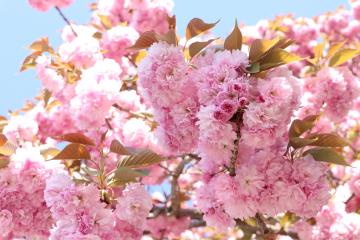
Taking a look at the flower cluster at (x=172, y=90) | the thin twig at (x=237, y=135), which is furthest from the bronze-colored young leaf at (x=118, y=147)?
the thin twig at (x=237, y=135)

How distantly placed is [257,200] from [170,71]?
553mm

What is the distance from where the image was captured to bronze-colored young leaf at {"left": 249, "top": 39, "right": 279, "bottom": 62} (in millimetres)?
1777

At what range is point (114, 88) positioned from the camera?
9.41ft

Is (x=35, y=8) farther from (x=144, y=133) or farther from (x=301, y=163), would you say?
(x=301, y=163)

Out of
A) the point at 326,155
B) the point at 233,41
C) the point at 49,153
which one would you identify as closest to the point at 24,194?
the point at 49,153

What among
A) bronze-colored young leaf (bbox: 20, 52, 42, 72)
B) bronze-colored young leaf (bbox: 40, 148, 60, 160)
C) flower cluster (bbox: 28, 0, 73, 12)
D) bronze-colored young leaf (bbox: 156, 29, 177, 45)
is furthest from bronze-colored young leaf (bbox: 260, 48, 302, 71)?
flower cluster (bbox: 28, 0, 73, 12)

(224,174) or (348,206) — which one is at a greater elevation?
(224,174)

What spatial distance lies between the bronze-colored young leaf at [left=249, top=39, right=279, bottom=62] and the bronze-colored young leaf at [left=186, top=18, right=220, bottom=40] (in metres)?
0.21

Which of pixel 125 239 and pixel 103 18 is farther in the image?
pixel 103 18

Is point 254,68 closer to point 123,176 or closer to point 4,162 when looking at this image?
point 123,176

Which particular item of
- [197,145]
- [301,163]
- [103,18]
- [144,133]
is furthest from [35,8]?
[301,163]

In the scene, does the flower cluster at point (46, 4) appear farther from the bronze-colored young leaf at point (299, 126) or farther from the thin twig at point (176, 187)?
the bronze-colored young leaf at point (299, 126)

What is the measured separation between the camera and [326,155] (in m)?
1.83

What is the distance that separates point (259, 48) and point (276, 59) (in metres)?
0.07
